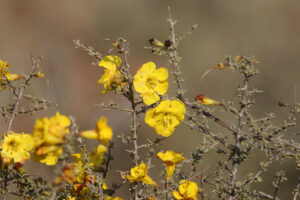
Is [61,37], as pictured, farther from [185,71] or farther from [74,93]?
[185,71]

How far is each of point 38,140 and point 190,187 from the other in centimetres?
60

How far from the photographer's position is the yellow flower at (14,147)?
131 cm

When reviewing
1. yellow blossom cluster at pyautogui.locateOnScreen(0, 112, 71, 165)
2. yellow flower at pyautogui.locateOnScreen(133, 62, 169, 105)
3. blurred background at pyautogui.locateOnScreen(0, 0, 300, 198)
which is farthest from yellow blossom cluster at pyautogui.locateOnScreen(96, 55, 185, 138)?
blurred background at pyautogui.locateOnScreen(0, 0, 300, 198)

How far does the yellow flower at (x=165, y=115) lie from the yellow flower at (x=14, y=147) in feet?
1.46

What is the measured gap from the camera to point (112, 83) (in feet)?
4.52

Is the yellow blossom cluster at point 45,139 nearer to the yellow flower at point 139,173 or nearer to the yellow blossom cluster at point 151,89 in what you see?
the yellow blossom cluster at point 151,89

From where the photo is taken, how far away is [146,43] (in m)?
7.02

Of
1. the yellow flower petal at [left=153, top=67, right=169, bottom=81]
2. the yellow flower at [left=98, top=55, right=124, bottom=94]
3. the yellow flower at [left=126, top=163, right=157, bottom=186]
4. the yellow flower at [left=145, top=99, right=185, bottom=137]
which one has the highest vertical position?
the yellow flower petal at [left=153, top=67, right=169, bottom=81]

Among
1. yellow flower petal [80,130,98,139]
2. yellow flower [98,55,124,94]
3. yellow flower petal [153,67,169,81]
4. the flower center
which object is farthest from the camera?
yellow flower petal [153,67,169,81]

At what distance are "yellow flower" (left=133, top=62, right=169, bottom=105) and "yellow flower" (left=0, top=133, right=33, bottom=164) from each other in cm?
43

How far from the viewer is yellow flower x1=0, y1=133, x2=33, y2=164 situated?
1308 millimetres

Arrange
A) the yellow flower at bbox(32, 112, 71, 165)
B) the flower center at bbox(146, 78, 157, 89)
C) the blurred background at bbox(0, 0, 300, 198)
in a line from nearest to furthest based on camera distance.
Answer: the yellow flower at bbox(32, 112, 71, 165) < the flower center at bbox(146, 78, 157, 89) < the blurred background at bbox(0, 0, 300, 198)

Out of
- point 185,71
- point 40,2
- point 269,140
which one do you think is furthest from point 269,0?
point 269,140

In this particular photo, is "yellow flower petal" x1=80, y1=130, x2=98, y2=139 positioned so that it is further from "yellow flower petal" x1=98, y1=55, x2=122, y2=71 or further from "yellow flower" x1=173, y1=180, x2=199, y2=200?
"yellow flower" x1=173, y1=180, x2=199, y2=200
